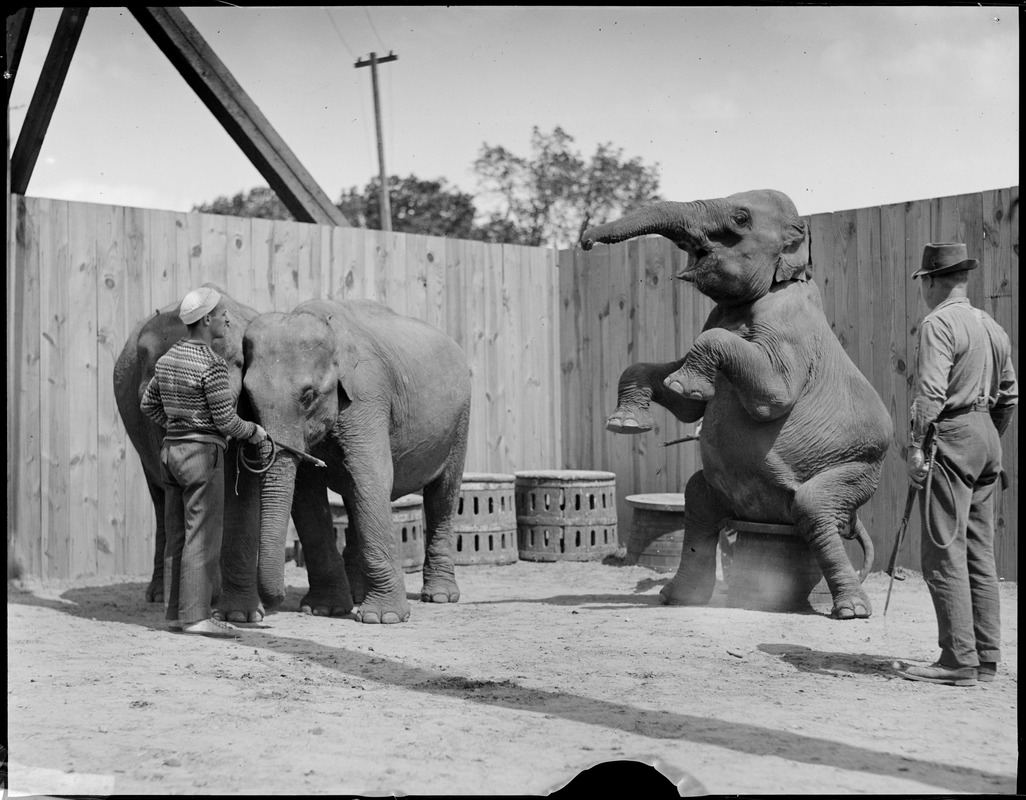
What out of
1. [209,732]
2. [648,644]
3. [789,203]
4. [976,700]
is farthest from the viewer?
[789,203]

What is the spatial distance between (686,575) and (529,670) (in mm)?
2085

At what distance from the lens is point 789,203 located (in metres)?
6.95

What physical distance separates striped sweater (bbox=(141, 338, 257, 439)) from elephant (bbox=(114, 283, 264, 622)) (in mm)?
192

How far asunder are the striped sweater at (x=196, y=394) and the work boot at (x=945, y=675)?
3.48 metres

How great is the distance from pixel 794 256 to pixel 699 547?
6.15 ft

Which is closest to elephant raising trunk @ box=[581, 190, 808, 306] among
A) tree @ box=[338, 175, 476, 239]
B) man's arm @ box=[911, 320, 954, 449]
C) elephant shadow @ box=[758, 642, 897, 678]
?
man's arm @ box=[911, 320, 954, 449]

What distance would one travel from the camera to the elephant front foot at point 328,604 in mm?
6930

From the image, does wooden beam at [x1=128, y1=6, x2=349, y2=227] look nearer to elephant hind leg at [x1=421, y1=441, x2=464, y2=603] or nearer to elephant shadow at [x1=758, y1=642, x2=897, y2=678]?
elephant hind leg at [x1=421, y1=441, x2=464, y2=603]

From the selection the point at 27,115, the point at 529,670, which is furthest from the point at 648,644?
the point at 27,115

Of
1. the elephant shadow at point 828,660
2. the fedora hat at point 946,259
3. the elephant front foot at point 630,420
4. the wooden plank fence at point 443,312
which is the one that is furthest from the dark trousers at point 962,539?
the elephant front foot at point 630,420

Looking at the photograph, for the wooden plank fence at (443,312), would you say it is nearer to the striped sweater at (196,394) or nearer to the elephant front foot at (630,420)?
the striped sweater at (196,394)

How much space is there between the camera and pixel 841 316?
8.54m

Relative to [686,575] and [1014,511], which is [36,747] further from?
[1014,511]

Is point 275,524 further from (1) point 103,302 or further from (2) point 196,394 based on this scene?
(1) point 103,302
